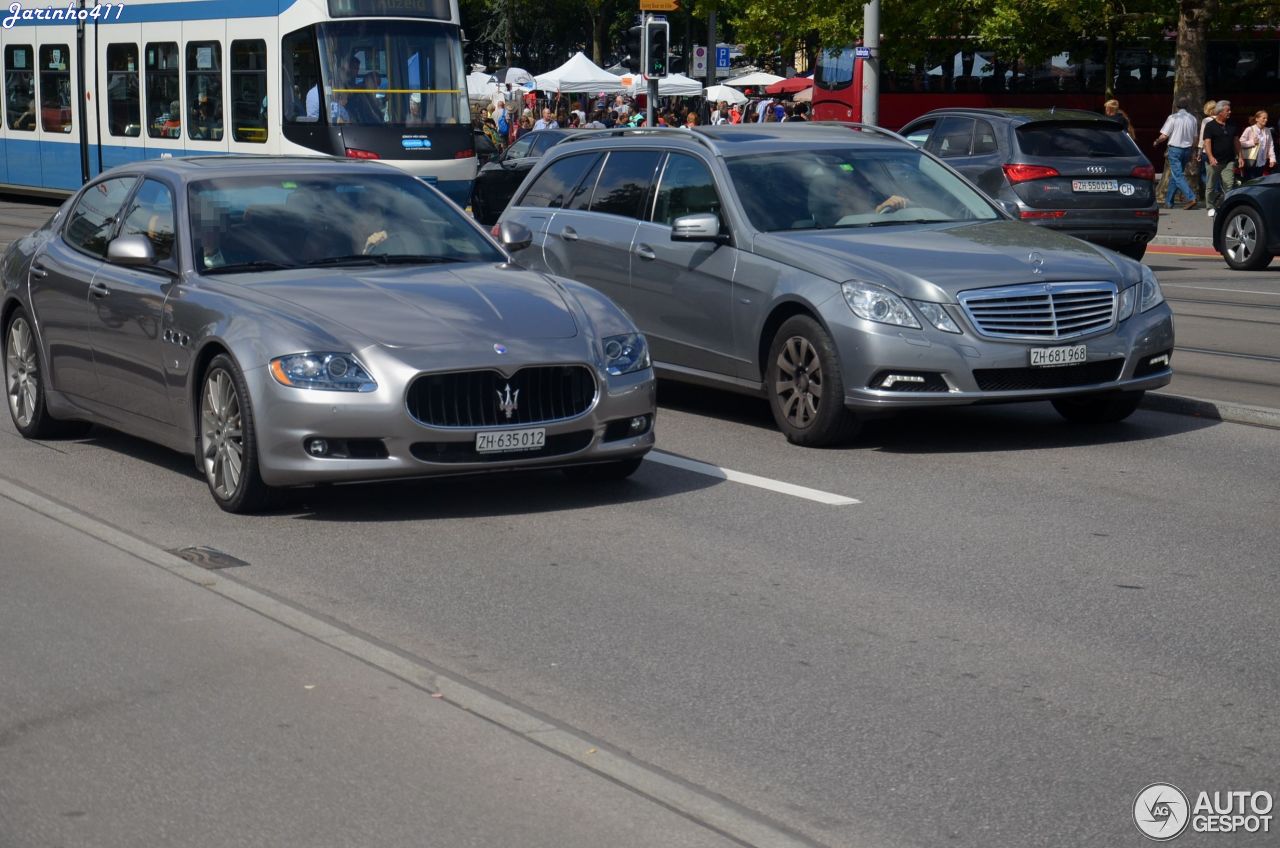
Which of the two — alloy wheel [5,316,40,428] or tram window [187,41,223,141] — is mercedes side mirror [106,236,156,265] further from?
tram window [187,41,223,141]

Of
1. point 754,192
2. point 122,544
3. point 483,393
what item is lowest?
point 122,544

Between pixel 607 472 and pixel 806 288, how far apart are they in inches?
70.0

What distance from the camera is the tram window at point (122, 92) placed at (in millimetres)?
29062

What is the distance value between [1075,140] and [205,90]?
41.4ft

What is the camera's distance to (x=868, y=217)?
11.0 m

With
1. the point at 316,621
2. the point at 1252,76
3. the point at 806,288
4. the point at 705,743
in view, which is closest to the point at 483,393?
the point at 316,621

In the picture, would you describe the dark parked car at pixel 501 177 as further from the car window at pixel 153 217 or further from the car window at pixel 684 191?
the car window at pixel 153 217

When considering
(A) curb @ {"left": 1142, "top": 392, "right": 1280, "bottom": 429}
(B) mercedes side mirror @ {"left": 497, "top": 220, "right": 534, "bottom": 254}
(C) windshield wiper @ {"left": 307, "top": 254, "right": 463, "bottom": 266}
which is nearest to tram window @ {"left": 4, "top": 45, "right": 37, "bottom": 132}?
(B) mercedes side mirror @ {"left": 497, "top": 220, "right": 534, "bottom": 254}

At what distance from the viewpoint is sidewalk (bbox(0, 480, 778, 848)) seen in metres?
4.43

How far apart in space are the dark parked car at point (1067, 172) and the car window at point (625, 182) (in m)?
8.90

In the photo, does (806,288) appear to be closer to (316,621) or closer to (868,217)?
(868,217)

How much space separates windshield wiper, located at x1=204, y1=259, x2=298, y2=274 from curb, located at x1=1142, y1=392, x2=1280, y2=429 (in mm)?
5278

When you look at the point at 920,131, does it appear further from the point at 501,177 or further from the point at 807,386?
the point at 807,386

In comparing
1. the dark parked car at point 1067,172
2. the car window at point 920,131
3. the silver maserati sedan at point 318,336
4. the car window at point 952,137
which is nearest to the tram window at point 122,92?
the car window at point 920,131
